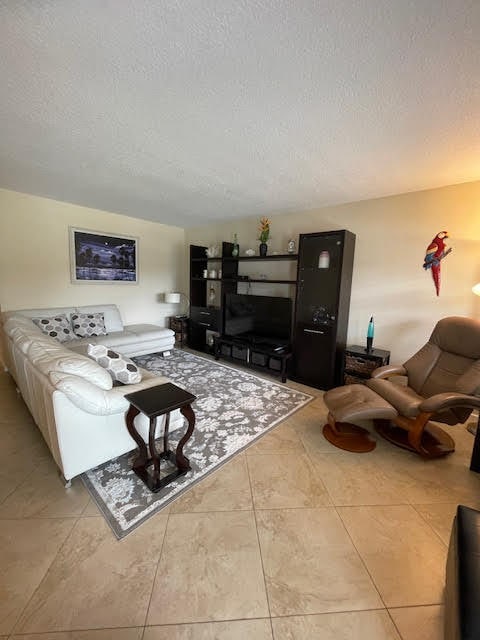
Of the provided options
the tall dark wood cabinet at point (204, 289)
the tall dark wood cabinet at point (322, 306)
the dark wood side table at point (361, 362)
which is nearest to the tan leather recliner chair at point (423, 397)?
the dark wood side table at point (361, 362)

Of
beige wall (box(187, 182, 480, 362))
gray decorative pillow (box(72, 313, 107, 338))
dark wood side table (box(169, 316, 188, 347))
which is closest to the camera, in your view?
beige wall (box(187, 182, 480, 362))

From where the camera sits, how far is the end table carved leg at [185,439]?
1.75m

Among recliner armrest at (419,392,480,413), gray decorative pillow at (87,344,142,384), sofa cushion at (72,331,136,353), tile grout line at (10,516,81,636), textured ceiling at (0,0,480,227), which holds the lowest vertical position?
tile grout line at (10,516,81,636)

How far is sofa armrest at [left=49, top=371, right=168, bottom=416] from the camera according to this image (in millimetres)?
1525

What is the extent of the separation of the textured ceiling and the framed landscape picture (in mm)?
1442

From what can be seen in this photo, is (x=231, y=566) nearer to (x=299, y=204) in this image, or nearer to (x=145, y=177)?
(x=145, y=177)

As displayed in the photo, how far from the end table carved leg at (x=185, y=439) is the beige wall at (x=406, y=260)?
262cm

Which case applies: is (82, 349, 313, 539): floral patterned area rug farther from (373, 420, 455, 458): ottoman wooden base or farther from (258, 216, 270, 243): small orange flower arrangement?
(258, 216, 270, 243): small orange flower arrangement

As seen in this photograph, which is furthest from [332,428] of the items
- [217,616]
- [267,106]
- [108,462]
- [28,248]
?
[28,248]

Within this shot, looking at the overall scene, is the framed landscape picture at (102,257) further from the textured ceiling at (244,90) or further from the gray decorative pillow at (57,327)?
the textured ceiling at (244,90)

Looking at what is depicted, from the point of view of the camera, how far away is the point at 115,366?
205 cm

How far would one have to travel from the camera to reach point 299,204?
11.5 ft

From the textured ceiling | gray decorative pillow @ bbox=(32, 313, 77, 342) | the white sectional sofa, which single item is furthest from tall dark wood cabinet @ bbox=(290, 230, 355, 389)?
gray decorative pillow @ bbox=(32, 313, 77, 342)

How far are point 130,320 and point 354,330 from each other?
3.96 m
